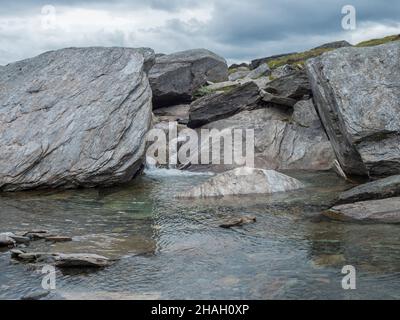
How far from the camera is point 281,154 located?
31703 millimetres

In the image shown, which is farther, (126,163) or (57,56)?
(57,56)

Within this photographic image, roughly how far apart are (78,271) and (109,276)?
35.4 inches

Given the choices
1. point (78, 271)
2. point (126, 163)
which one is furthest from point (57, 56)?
point (78, 271)

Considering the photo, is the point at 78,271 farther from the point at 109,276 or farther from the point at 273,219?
the point at 273,219

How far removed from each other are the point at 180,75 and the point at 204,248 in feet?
108

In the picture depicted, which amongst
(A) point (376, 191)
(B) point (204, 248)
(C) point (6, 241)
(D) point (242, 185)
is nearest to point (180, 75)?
(D) point (242, 185)

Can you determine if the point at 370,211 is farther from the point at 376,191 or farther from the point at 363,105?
the point at 363,105

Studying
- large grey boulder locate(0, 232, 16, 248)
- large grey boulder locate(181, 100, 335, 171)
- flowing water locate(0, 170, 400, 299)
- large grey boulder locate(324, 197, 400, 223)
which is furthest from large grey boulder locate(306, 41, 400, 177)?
large grey boulder locate(0, 232, 16, 248)

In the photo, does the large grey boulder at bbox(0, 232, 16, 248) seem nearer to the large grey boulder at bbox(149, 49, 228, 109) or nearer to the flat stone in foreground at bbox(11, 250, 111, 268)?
the flat stone in foreground at bbox(11, 250, 111, 268)

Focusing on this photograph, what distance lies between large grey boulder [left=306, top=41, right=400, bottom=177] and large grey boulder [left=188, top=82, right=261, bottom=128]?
9.20 metres

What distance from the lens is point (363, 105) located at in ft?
79.8

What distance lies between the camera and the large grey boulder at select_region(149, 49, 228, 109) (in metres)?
44.7
